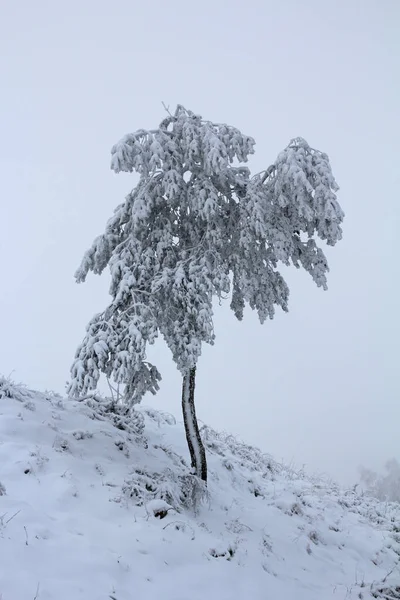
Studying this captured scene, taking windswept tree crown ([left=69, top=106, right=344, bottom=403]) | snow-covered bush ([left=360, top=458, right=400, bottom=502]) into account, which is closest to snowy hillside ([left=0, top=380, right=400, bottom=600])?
windswept tree crown ([left=69, top=106, right=344, bottom=403])

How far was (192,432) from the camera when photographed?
1232cm

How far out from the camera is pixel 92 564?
233 inches

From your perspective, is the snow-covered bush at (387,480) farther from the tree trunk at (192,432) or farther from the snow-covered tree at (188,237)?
the snow-covered tree at (188,237)

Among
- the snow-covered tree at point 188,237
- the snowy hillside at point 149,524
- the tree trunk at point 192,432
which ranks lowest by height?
the snowy hillside at point 149,524

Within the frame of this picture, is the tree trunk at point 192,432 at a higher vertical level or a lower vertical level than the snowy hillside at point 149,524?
higher

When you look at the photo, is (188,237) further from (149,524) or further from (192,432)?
(149,524)

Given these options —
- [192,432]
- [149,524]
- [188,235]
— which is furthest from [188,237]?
[149,524]

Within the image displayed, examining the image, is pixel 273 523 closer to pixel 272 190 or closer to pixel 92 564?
pixel 92 564

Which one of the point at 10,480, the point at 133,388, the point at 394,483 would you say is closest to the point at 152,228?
the point at 133,388

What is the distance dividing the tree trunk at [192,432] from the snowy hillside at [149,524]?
1.60 feet

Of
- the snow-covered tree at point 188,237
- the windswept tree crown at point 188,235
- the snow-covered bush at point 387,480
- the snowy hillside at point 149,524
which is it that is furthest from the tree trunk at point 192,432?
the snow-covered bush at point 387,480

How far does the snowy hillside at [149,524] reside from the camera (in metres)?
5.90

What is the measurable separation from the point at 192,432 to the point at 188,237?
17.5 ft

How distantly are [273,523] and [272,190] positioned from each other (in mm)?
8446
